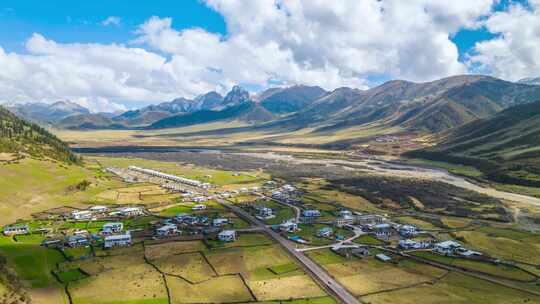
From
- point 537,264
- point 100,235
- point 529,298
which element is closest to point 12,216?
point 100,235

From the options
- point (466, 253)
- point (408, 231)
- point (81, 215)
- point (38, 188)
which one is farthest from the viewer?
point (38, 188)

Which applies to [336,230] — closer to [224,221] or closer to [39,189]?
[224,221]

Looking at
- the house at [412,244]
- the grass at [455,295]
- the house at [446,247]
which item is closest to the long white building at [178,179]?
the house at [412,244]

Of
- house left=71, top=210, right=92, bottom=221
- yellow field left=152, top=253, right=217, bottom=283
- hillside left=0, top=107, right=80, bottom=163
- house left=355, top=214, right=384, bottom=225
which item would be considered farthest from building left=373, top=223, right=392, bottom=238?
hillside left=0, top=107, right=80, bottom=163

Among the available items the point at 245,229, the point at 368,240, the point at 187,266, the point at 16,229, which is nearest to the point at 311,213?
the point at 245,229

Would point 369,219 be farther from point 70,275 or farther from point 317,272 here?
point 70,275
